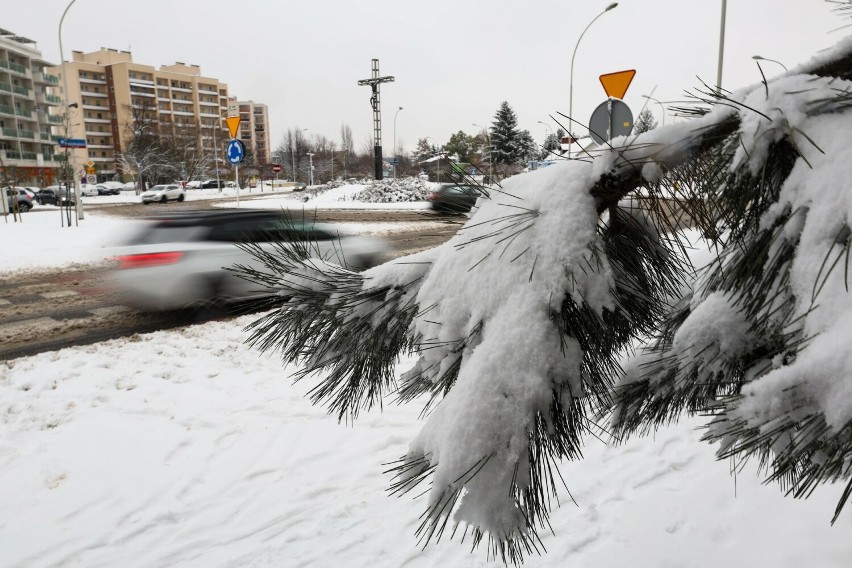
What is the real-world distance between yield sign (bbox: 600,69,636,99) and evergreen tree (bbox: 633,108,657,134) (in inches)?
276

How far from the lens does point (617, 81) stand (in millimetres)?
7590

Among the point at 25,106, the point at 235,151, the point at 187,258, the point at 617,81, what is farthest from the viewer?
the point at 25,106

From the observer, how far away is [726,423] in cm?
101

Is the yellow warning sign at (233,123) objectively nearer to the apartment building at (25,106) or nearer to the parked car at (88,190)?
the parked car at (88,190)

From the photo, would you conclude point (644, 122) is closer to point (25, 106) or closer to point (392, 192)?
point (392, 192)

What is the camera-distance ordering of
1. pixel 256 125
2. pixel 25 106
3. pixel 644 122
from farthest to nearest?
pixel 256 125
pixel 25 106
pixel 644 122

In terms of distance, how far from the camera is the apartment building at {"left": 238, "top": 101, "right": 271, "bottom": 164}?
367 ft

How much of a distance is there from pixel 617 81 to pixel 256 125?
12727 cm

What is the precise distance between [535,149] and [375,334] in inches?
27.5

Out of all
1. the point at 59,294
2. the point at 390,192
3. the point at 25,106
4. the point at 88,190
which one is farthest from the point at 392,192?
the point at 25,106

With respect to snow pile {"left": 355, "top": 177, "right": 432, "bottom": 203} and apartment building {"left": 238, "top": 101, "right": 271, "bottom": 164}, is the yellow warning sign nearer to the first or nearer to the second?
snow pile {"left": 355, "top": 177, "right": 432, "bottom": 203}

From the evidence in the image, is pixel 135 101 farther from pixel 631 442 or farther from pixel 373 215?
pixel 631 442

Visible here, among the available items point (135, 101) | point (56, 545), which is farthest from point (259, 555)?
point (135, 101)

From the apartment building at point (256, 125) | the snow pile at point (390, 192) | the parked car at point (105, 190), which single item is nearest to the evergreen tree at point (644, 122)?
the snow pile at point (390, 192)
